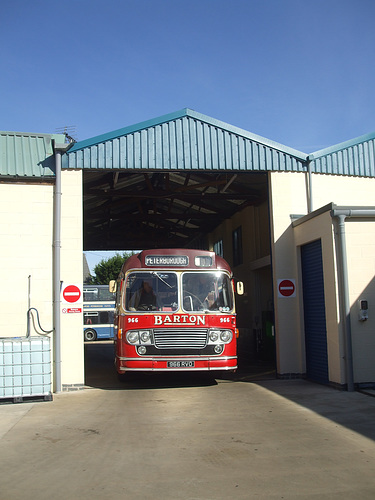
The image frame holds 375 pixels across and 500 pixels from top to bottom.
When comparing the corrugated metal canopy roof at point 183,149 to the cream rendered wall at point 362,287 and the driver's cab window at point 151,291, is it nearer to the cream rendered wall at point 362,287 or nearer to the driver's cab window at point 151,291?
the driver's cab window at point 151,291

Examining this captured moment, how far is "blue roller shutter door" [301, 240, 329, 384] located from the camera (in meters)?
11.6

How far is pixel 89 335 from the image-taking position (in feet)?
108

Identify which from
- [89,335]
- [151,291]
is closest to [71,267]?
[151,291]

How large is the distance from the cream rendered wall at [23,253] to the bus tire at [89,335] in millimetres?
21824

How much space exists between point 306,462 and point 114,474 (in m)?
2.14

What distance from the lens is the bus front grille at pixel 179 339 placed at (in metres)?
11.0

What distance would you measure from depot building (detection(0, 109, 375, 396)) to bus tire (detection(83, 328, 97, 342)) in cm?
1976

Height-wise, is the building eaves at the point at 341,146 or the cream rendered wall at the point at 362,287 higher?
the building eaves at the point at 341,146

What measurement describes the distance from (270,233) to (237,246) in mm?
8590

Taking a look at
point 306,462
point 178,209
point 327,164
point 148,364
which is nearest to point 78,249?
point 148,364

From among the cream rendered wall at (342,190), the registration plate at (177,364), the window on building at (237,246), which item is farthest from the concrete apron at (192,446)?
the window on building at (237,246)

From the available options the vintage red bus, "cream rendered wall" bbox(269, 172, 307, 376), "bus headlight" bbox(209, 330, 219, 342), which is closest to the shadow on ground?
"cream rendered wall" bbox(269, 172, 307, 376)

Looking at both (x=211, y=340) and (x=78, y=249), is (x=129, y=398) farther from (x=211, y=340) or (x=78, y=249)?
(x=78, y=249)

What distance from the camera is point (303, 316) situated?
12.6 m
